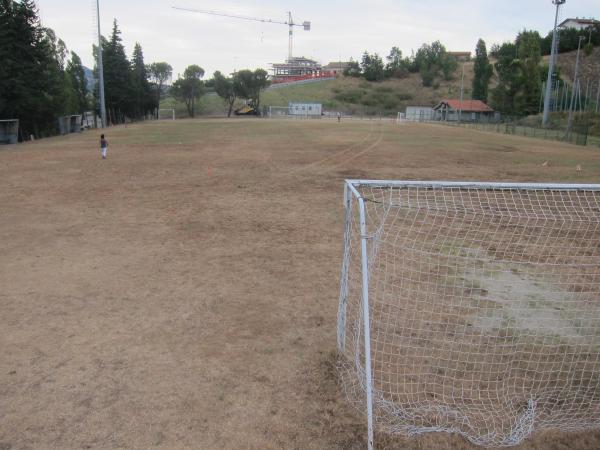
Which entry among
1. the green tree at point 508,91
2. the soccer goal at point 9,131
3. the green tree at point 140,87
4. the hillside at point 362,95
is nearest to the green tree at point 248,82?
the hillside at point 362,95

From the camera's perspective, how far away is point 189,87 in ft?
328

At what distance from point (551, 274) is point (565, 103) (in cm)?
6905

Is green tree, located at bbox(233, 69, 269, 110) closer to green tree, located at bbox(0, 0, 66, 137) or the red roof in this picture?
the red roof

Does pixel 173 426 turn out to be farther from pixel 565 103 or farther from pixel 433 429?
pixel 565 103

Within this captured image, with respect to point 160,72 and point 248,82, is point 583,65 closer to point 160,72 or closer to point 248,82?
point 248,82

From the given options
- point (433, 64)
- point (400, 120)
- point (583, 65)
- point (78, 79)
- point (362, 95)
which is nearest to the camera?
point (78, 79)

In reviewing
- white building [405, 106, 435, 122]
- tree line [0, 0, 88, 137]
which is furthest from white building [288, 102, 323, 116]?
tree line [0, 0, 88, 137]

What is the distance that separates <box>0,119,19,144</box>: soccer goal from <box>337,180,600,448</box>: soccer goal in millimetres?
35641

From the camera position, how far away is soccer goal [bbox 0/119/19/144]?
117 ft

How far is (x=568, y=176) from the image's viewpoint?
20297 millimetres

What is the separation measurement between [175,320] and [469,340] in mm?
3914

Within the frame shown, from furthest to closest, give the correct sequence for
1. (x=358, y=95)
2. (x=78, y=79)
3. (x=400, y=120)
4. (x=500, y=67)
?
(x=358, y=95) < (x=500, y=67) < (x=400, y=120) < (x=78, y=79)

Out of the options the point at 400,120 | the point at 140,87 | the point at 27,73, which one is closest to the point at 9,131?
the point at 27,73

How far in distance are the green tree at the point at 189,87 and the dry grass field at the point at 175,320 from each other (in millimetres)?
88305
